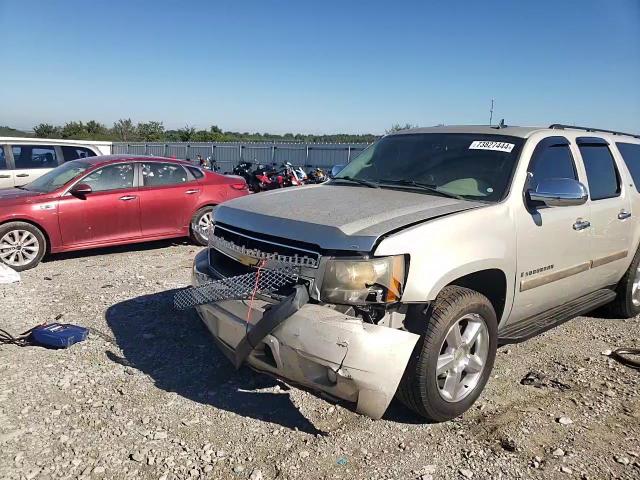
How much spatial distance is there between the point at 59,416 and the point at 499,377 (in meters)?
3.10

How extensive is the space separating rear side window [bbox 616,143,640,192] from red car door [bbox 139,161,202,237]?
19.6 ft

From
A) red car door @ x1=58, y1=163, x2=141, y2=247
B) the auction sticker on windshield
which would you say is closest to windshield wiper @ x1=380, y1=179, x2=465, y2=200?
the auction sticker on windshield

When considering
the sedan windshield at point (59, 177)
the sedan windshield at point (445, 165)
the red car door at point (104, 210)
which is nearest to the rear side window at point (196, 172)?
the red car door at point (104, 210)

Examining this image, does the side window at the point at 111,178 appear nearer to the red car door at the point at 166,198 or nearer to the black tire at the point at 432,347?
the red car door at the point at 166,198

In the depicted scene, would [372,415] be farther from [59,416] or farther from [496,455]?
[59,416]

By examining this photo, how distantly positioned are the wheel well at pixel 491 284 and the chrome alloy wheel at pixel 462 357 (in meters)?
0.24

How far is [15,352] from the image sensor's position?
418 centimetres

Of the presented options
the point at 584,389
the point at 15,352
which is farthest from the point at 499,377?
the point at 15,352

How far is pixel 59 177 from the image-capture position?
7676 mm

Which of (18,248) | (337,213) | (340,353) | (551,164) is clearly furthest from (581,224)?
(18,248)

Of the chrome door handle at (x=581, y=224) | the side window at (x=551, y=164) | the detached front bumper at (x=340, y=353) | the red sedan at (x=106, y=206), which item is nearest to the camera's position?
the detached front bumper at (x=340, y=353)

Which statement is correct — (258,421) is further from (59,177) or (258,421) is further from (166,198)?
(59,177)

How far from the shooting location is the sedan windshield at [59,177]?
7.44 meters

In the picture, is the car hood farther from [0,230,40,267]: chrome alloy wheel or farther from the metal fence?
the metal fence
